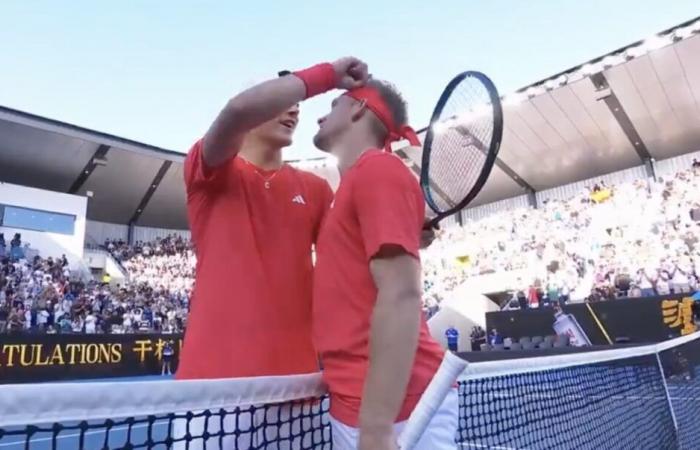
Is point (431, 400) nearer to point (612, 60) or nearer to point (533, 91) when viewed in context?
point (612, 60)

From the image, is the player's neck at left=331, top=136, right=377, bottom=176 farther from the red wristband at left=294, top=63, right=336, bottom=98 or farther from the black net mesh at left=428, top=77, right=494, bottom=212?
the black net mesh at left=428, top=77, right=494, bottom=212

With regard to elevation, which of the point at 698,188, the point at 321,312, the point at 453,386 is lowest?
the point at 453,386

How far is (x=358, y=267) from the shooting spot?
1.36 meters

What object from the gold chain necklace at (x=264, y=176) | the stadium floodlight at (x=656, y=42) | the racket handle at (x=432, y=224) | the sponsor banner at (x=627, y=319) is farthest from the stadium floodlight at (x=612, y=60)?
the gold chain necklace at (x=264, y=176)

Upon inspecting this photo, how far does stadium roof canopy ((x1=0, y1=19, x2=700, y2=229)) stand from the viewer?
1977 cm

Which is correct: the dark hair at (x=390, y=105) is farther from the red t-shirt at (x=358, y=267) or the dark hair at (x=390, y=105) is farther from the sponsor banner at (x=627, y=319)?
the sponsor banner at (x=627, y=319)

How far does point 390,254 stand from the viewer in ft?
4.08

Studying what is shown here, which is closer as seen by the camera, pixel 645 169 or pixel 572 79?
pixel 572 79

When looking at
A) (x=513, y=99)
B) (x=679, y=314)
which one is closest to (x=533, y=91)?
(x=513, y=99)

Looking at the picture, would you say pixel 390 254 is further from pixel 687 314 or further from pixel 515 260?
pixel 515 260

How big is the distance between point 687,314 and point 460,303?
1151cm

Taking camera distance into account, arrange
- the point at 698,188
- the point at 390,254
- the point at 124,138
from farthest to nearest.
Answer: the point at 124,138 → the point at 698,188 → the point at 390,254

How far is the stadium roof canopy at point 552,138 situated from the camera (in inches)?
778

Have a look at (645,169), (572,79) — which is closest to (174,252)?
(572,79)
